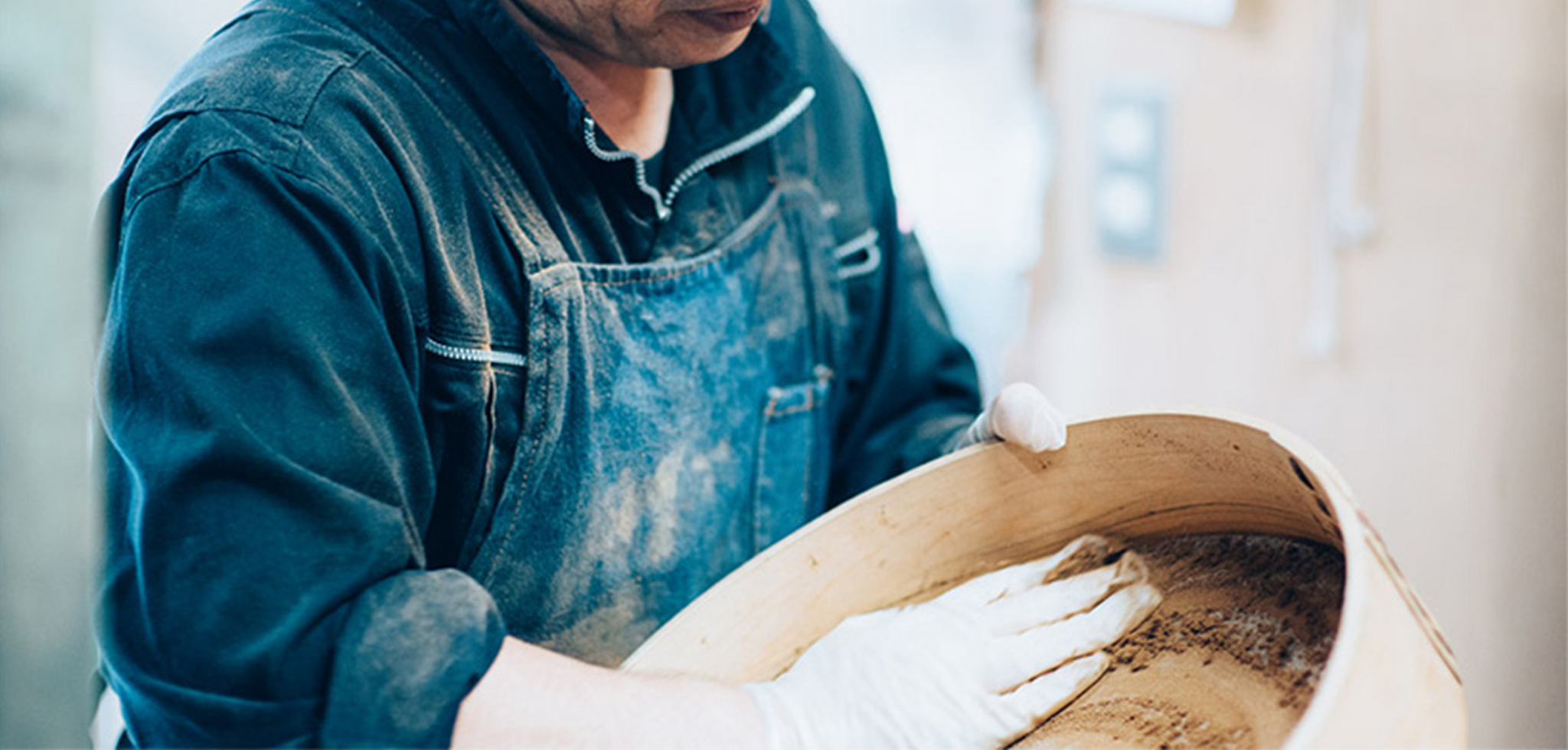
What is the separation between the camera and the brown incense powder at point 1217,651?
81 cm

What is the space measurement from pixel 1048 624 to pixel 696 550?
0.30 m

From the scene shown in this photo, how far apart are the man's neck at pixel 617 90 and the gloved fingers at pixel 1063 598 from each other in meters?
0.46

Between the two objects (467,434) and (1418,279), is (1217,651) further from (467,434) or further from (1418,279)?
(1418,279)

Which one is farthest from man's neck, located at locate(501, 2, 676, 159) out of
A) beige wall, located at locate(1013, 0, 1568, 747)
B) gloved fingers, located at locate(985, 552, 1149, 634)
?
beige wall, located at locate(1013, 0, 1568, 747)

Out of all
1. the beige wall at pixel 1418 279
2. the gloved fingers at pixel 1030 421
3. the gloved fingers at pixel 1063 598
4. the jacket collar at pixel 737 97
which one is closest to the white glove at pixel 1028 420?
the gloved fingers at pixel 1030 421

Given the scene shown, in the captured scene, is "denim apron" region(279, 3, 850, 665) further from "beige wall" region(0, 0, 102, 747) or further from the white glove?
"beige wall" region(0, 0, 102, 747)

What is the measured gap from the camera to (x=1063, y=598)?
87cm

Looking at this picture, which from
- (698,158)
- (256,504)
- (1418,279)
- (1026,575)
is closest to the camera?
(256,504)

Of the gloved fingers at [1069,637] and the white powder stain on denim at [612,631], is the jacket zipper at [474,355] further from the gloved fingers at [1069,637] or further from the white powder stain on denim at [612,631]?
the gloved fingers at [1069,637]

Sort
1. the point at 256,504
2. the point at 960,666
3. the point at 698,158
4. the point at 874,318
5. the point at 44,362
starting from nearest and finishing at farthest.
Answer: the point at 44,362 < the point at 256,504 < the point at 960,666 < the point at 698,158 < the point at 874,318

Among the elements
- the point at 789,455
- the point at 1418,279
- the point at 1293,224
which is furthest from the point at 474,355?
the point at 1293,224

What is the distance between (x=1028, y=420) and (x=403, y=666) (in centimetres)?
47

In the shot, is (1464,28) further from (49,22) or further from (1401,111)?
(49,22)

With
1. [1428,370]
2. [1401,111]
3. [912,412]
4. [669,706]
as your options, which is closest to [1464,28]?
[1401,111]
